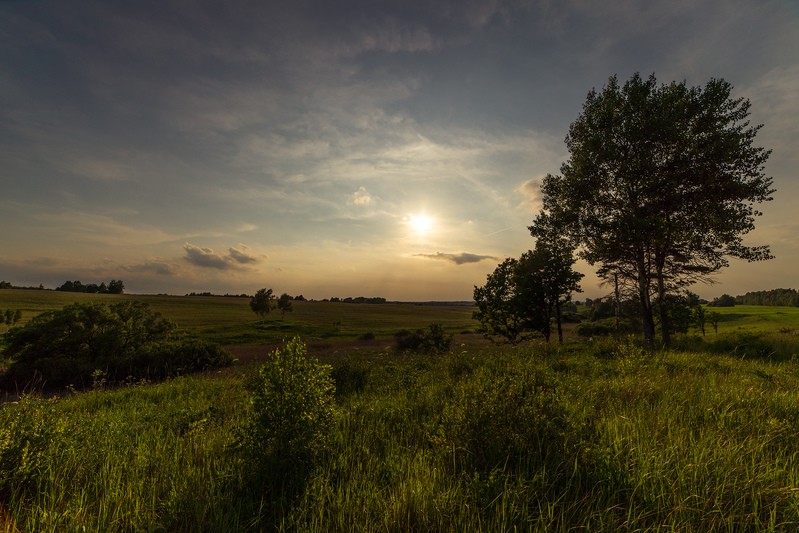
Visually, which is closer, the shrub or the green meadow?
the green meadow

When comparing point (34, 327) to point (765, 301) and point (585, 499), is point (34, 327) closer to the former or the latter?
point (585, 499)

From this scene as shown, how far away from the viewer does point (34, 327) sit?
2219 cm

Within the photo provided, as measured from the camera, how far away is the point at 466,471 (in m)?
3.59

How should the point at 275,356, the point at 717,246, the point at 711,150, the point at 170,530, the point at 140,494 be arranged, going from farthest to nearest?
the point at 717,246 < the point at 711,150 < the point at 275,356 < the point at 140,494 < the point at 170,530

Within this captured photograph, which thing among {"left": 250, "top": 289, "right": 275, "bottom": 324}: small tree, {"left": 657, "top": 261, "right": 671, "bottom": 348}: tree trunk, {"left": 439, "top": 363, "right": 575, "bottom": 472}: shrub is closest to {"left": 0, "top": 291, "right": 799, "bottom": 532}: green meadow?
{"left": 439, "top": 363, "right": 575, "bottom": 472}: shrub

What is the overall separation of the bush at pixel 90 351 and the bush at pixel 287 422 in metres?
20.1

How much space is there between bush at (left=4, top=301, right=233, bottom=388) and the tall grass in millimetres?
19028

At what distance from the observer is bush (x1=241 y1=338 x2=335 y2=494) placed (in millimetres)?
3592

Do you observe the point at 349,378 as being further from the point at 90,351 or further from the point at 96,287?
the point at 96,287

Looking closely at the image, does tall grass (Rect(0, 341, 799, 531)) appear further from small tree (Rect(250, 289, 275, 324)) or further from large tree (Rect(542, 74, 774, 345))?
small tree (Rect(250, 289, 275, 324))

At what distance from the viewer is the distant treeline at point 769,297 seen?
363 feet

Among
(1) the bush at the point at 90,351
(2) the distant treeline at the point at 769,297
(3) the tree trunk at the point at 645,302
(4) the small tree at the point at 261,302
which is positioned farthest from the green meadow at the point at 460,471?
(2) the distant treeline at the point at 769,297

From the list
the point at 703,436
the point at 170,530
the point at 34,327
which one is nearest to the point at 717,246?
the point at 703,436

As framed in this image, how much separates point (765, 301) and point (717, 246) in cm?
17102
